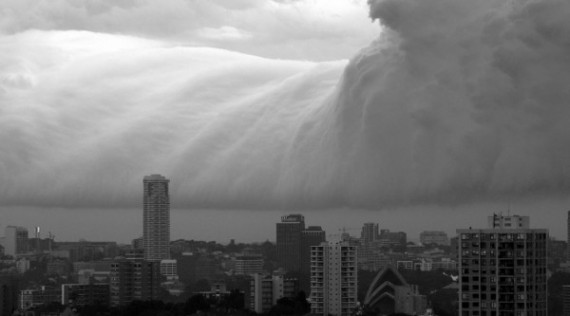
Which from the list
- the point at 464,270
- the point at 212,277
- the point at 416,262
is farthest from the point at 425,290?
the point at 464,270

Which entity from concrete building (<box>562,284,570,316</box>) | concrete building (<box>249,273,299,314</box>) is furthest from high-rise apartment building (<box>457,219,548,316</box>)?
concrete building (<box>249,273,299,314</box>)

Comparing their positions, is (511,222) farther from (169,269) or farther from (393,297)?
(169,269)

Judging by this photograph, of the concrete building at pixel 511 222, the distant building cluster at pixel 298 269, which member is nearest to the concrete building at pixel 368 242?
the distant building cluster at pixel 298 269

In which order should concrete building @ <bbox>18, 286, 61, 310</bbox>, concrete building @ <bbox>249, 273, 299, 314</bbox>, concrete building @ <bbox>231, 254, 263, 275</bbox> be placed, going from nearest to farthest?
concrete building @ <bbox>249, 273, 299, 314</bbox> → concrete building @ <bbox>18, 286, 61, 310</bbox> → concrete building @ <bbox>231, 254, 263, 275</bbox>

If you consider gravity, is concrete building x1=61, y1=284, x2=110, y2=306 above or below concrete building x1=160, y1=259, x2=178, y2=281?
below

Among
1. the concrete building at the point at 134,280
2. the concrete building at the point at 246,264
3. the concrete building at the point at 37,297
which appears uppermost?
the concrete building at the point at 246,264

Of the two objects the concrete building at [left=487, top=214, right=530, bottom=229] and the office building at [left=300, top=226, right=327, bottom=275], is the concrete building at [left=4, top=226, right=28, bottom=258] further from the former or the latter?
the concrete building at [left=487, top=214, right=530, bottom=229]

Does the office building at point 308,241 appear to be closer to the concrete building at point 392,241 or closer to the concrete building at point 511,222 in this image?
the concrete building at point 392,241
